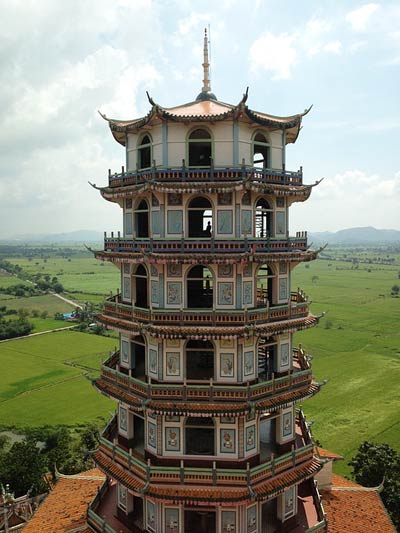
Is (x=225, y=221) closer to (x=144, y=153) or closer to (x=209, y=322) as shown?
(x=209, y=322)

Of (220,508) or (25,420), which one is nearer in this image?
(220,508)

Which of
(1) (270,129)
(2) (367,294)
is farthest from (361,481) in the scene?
(2) (367,294)

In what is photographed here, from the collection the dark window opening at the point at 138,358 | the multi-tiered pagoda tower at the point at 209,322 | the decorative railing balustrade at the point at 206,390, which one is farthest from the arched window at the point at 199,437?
the dark window opening at the point at 138,358

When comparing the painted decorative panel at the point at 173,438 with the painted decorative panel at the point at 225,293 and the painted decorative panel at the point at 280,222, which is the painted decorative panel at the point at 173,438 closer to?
the painted decorative panel at the point at 225,293

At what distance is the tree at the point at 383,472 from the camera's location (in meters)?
27.6

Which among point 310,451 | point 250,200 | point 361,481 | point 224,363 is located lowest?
point 361,481

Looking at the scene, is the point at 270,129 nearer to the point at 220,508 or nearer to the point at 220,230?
the point at 220,230

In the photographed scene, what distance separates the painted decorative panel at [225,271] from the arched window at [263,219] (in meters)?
2.46

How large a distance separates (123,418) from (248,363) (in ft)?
22.6

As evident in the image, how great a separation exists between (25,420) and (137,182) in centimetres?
4614

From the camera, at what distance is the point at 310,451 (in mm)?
20875

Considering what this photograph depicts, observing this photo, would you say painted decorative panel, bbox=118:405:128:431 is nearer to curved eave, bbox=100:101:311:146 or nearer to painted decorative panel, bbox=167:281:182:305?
painted decorative panel, bbox=167:281:182:305

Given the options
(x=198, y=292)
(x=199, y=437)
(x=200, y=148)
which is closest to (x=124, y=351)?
(x=198, y=292)

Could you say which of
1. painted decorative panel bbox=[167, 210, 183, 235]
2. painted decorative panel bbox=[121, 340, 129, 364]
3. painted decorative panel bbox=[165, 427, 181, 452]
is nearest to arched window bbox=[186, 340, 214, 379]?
painted decorative panel bbox=[165, 427, 181, 452]
